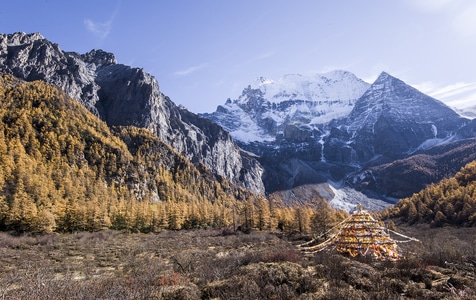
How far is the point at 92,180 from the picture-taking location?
92062 millimetres

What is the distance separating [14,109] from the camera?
340 ft

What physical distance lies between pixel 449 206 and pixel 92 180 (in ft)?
306

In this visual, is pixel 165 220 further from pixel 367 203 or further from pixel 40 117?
pixel 367 203

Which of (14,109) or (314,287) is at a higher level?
(14,109)

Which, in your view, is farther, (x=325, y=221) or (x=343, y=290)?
(x=325, y=221)

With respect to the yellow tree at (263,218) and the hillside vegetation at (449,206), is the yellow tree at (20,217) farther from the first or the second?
the hillside vegetation at (449,206)

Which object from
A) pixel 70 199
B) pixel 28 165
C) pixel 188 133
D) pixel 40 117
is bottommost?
pixel 70 199

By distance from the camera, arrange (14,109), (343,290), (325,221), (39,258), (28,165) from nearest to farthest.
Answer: (343,290) < (39,258) < (325,221) < (28,165) < (14,109)

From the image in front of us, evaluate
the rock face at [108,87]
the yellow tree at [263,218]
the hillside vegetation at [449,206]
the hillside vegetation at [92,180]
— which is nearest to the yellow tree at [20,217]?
the hillside vegetation at [92,180]

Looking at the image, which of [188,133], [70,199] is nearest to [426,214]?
[70,199]

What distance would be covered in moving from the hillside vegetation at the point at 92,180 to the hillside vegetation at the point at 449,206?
19.3m

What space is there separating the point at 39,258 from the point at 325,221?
154 feet

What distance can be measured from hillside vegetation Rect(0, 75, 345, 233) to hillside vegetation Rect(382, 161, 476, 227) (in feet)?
63.4

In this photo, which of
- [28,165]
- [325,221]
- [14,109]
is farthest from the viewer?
[14,109]
